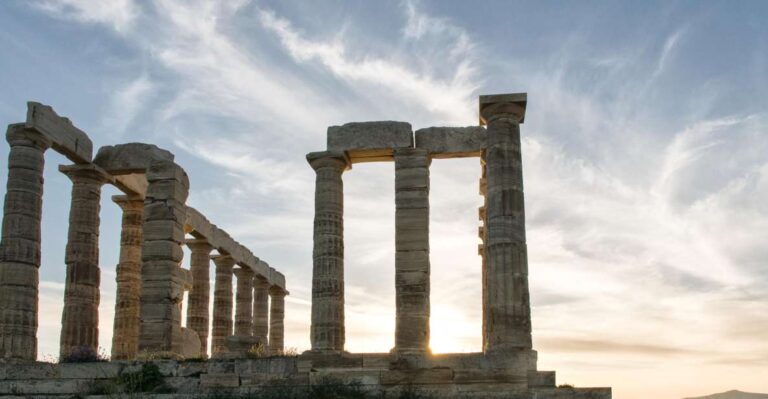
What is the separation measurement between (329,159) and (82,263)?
372 inches

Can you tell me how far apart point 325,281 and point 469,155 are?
6.15 metres

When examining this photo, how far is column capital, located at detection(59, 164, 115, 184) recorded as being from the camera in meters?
31.3

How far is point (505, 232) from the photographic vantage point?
24.2 m

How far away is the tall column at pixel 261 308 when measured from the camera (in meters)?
46.1

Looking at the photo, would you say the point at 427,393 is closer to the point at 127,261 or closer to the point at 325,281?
the point at 325,281

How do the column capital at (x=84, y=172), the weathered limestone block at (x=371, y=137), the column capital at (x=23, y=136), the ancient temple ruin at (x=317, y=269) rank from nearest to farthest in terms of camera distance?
the ancient temple ruin at (x=317, y=269) → the column capital at (x=23, y=136) → the weathered limestone block at (x=371, y=137) → the column capital at (x=84, y=172)

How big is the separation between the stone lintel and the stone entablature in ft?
0.11

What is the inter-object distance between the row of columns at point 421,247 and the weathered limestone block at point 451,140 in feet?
1.13

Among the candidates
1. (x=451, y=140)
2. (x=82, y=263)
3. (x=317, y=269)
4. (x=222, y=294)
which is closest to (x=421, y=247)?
(x=317, y=269)

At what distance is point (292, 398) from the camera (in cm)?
2152

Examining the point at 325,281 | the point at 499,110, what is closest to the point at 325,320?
the point at 325,281

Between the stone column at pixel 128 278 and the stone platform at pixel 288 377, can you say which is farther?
the stone column at pixel 128 278

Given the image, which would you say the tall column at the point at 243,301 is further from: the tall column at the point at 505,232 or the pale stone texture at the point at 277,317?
the tall column at the point at 505,232

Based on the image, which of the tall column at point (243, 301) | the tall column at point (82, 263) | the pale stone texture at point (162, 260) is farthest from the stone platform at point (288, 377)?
the tall column at point (243, 301)
